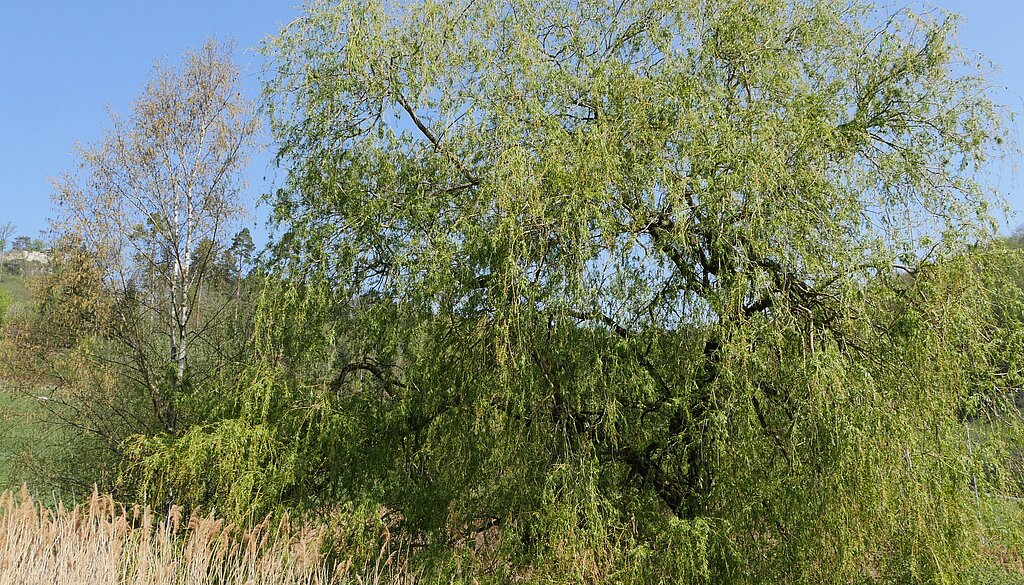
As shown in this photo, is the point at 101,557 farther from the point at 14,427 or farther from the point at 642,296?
the point at 14,427

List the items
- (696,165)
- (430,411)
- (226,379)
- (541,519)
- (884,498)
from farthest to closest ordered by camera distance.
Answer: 1. (226,379)
2. (430,411)
3. (696,165)
4. (541,519)
5. (884,498)

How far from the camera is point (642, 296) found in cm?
496

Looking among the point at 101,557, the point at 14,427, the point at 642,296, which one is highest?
the point at 642,296

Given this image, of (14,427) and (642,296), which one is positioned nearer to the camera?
(642,296)

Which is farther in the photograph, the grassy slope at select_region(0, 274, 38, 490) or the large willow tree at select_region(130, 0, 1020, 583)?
the grassy slope at select_region(0, 274, 38, 490)

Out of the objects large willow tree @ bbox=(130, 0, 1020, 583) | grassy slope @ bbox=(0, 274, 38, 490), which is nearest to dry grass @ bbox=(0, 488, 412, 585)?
large willow tree @ bbox=(130, 0, 1020, 583)

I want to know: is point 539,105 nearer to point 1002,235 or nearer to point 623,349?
point 623,349

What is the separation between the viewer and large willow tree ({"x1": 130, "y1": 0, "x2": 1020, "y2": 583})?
14.0ft

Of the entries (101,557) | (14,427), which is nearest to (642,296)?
(101,557)

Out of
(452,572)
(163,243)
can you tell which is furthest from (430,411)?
(163,243)

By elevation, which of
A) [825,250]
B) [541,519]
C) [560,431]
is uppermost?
[825,250]

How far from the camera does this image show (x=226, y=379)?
248 inches

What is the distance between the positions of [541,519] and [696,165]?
8.08 ft

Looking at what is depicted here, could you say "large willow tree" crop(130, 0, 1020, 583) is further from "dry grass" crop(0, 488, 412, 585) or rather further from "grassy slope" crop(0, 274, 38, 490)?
"grassy slope" crop(0, 274, 38, 490)
